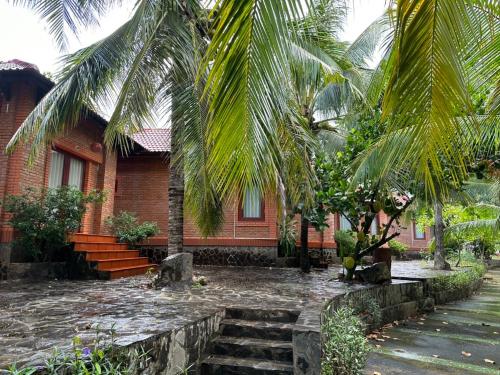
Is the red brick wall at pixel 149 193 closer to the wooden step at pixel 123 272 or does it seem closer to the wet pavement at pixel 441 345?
the wooden step at pixel 123 272

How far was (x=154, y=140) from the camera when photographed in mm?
14844

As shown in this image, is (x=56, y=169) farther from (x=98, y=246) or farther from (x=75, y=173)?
(x=98, y=246)

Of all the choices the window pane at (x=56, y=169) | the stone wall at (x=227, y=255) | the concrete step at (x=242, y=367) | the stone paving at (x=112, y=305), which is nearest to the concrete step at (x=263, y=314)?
the stone paving at (x=112, y=305)

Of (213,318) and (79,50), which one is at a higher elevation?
(79,50)

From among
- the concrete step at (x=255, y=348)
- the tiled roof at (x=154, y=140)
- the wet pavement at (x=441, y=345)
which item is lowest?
the wet pavement at (x=441, y=345)

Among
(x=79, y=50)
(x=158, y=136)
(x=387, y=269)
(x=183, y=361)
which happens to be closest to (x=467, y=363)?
(x=387, y=269)

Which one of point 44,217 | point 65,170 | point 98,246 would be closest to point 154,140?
point 65,170

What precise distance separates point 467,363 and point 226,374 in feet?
13.1

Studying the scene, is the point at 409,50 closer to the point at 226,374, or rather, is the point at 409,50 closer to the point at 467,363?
the point at 226,374

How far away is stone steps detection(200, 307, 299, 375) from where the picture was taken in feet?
14.0

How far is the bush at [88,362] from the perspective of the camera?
2362 millimetres

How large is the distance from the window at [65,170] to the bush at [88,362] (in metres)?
7.92

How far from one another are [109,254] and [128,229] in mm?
1623

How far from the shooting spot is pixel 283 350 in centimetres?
445
